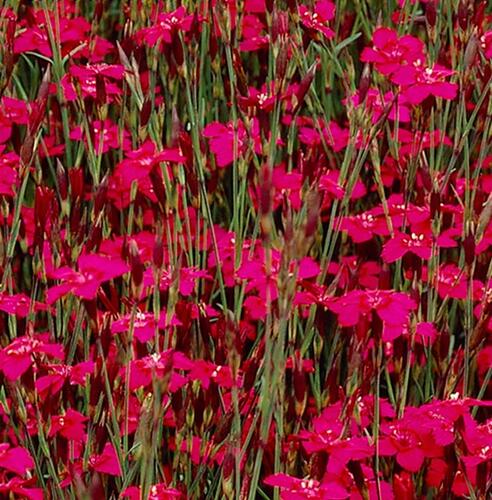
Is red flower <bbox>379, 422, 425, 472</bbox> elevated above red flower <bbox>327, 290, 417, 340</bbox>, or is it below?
below

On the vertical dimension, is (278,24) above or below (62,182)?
above

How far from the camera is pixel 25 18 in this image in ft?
8.64

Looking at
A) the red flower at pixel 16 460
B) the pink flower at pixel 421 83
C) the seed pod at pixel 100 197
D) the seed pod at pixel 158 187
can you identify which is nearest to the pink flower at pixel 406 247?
the pink flower at pixel 421 83

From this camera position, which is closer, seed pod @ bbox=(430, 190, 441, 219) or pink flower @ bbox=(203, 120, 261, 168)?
seed pod @ bbox=(430, 190, 441, 219)

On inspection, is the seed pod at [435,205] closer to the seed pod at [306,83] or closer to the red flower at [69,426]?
the seed pod at [306,83]

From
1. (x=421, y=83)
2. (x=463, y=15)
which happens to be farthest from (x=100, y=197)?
(x=463, y=15)

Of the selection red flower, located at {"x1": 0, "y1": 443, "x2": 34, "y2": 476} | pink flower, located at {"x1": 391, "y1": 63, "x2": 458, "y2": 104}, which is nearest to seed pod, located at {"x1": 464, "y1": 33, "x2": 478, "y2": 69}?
pink flower, located at {"x1": 391, "y1": 63, "x2": 458, "y2": 104}

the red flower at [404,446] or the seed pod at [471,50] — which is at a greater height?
the seed pod at [471,50]

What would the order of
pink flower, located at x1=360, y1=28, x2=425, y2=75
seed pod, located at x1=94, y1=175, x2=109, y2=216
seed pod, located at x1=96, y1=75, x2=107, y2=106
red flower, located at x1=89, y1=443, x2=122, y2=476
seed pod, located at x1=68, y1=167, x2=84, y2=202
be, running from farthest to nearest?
pink flower, located at x1=360, y1=28, x2=425, y2=75, seed pod, located at x1=96, y1=75, x2=107, y2=106, seed pod, located at x1=68, y1=167, x2=84, y2=202, seed pod, located at x1=94, y1=175, x2=109, y2=216, red flower, located at x1=89, y1=443, x2=122, y2=476

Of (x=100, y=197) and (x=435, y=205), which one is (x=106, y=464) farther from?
(x=435, y=205)

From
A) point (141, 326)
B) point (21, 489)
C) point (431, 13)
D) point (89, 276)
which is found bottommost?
point (21, 489)

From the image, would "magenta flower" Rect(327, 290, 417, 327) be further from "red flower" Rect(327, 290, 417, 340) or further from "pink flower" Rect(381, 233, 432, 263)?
"pink flower" Rect(381, 233, 432, 263)

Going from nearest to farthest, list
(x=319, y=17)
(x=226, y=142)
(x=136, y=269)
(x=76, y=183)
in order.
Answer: (x=136, y=269) < (x=76, y=183) < (x=226, y=142) < (x=319, y=17)

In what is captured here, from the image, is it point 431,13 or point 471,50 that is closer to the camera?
point 471,50
